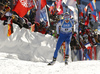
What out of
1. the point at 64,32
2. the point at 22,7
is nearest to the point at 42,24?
the point at 22,7

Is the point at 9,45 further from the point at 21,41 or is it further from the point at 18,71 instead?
the point at 18,71

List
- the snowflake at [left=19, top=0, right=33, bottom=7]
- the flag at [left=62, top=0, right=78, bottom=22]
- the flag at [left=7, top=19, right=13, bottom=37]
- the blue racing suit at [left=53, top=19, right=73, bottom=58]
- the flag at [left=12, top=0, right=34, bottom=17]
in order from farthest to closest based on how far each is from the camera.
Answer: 1. the flag at [left=62, top=0, right=78, bottom=22]
2. the snowflake at [left=19, top=0, right=33, bottom=7]
3. the flag at [left=12, top=0, right=34, bottom=17]
4. the flag at [left=7, top=19, right=13, bottom=37]
5. the blue racing suit at [left=53, top=19, right=73, bottom=58]

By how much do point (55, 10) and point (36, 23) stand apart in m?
3.62

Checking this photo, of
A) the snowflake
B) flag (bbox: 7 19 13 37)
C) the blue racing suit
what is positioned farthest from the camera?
the snowflake

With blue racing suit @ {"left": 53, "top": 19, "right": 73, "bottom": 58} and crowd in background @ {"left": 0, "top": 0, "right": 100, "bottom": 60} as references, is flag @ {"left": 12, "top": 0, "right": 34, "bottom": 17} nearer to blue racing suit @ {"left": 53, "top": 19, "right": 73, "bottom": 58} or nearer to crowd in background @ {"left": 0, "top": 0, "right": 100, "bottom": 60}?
crowd in background @ {"left": 0, "top": 0, "right": 100, "bottom": 60}

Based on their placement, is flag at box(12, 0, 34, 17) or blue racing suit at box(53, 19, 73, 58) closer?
blue racing suit at box(53, 19, 73, 58)

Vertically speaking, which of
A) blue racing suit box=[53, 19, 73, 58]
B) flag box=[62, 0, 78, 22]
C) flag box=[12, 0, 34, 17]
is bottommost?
blue racing suit box=[53, 19, 73, 58]

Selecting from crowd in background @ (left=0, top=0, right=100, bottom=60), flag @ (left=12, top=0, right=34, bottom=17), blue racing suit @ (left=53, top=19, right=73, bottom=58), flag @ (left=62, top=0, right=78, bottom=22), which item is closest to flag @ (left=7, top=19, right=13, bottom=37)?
crowd in background @ (left=0, top=0, right=100, bottom=60)

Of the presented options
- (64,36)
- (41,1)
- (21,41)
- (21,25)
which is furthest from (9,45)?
(41,1)

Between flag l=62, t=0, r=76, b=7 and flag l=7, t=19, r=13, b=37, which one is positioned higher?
flag l=62, t=0, r=76, b=7

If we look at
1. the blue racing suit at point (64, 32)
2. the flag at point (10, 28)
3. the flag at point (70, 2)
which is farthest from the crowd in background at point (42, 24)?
the flag at point (70, 2)

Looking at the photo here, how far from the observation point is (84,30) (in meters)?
13.5

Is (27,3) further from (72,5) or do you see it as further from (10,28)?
(72,5)

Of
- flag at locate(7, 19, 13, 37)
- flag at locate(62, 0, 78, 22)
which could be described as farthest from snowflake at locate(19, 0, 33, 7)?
flag at locate(62, 0, 78, 22)
